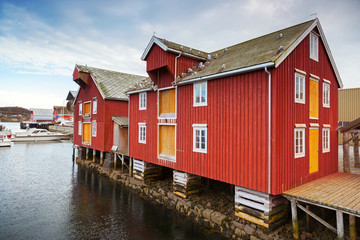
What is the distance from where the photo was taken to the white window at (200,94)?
37.4 ft

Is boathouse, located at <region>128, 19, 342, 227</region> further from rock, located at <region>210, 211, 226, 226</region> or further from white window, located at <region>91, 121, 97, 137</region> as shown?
white window, located at <region>91, 121, 97, 137</region>

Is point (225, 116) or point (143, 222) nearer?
point (225, 116)

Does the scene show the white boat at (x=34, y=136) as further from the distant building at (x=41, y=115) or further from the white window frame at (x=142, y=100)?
the white window frame at (x=142, y=100)

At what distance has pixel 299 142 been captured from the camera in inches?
390

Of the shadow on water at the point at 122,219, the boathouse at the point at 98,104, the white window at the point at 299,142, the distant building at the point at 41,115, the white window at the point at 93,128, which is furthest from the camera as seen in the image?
the distant building at the point at 41,115

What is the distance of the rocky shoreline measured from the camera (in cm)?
871

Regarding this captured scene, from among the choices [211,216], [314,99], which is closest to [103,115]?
[211,216]

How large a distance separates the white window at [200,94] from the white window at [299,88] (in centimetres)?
424

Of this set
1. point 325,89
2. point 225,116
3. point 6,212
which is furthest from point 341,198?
point 6,212

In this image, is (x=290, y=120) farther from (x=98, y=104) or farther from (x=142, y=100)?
(x=98, y=104)

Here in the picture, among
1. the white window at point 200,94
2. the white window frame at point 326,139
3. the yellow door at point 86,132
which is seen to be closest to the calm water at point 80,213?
the yellow door at point 86,132

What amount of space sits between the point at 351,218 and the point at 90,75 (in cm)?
2476

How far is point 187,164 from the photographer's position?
12383 mm

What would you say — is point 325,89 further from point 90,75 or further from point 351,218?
point 90,75
